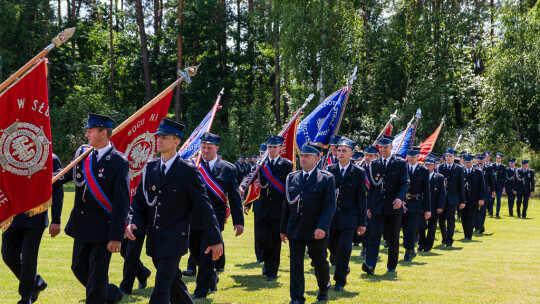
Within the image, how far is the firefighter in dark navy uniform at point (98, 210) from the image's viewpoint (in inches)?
233

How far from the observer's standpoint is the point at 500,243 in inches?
611

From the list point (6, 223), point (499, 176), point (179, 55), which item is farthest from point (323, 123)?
point (179, 55)

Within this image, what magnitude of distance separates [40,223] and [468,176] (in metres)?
13.7

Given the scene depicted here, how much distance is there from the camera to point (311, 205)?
7.70 meters

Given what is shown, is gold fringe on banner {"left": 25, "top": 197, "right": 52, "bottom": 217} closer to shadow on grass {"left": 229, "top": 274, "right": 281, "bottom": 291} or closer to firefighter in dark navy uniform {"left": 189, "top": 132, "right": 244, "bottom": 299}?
firefighter in dark navy uniform {"left": 189, "top": 132, "right": 244, "bottom": 299}

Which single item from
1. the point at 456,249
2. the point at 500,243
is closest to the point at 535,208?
the point at 500,243

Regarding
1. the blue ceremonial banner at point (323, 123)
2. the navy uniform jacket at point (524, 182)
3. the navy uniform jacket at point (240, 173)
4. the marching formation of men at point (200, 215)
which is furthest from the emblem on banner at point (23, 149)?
the navy uniform jacket at point (524, 182)

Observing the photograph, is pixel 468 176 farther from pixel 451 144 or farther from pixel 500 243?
pixel 451 144

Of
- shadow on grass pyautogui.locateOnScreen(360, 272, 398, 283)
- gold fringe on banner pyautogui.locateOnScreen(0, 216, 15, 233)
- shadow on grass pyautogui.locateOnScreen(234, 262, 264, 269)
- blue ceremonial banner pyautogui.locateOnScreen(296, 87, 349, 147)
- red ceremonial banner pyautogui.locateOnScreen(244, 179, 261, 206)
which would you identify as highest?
blue ceremonial banner pyautogui.locateOnScreen(296, 87, 349, 147)

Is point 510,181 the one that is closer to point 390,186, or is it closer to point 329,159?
point 329,159

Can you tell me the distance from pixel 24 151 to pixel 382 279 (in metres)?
5.79

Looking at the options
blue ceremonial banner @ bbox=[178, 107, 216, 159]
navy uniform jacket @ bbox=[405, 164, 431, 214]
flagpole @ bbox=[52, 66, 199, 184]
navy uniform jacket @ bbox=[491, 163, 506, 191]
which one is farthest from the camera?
navy uniform jacket @ bbox=[491, 163, 506, 191]

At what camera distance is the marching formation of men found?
226 inches

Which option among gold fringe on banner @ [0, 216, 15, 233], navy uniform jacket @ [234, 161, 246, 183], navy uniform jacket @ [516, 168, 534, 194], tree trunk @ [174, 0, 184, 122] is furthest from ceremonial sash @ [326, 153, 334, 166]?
tree trunk @ [174, 0, 184, 122]
